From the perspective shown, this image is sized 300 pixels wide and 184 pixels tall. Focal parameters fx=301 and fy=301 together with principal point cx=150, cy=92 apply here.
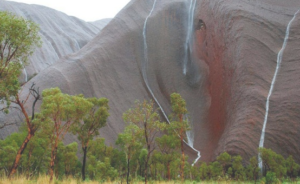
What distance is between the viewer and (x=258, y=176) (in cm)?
1961

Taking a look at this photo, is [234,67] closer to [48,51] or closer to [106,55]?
[106,55]

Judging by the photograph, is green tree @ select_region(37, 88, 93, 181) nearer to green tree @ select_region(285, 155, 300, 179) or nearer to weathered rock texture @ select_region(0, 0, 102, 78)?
green tree @ select_region(285, 155, 300, 179)

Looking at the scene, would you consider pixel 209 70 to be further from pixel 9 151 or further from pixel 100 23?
pixel 100 23

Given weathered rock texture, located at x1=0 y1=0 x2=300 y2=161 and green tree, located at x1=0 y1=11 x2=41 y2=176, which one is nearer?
green tree, located at x1=0 y1=11 x2=41 y2=176

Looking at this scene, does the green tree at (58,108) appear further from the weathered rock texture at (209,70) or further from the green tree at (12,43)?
the weathered rock texture at (209,70)

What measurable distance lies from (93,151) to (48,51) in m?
32.2

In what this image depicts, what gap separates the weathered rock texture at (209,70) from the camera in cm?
2156

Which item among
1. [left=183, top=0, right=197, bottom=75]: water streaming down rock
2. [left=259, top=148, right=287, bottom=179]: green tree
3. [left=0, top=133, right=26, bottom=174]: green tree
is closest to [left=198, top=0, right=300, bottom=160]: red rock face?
[left=259, top=148, right=287, bottom=179]: green tree

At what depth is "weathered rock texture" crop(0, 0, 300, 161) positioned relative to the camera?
21562 mm

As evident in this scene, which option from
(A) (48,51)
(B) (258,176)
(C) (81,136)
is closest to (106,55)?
(C) (81,136)

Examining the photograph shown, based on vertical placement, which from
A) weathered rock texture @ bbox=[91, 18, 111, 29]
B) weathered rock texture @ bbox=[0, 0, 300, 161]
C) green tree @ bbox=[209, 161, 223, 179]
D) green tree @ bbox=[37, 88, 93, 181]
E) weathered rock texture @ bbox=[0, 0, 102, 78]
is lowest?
green tree @ bbox=[209, 161, 223, 179]

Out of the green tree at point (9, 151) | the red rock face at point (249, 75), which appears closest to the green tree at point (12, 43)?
the green tree at point (9, 151)

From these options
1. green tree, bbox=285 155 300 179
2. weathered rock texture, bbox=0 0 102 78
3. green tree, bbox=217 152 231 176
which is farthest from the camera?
weathered rock texture, bbox=0 0 102 78

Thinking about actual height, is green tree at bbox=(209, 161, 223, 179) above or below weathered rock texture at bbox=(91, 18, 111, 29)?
below
